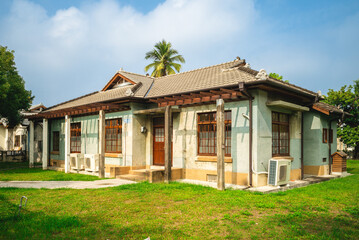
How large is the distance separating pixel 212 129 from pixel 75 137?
9590mm

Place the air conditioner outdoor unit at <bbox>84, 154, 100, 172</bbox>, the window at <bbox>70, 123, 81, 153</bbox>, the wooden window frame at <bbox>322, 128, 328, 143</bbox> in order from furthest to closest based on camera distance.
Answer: the window at <bbox>70, 123, 81, 153</bbox> → the air conditioner outdoor unit at <bbox>84, 154, 100, 172</bbox> → the wooden window frame at <bbox>322, 128, 328, 143</bbox>

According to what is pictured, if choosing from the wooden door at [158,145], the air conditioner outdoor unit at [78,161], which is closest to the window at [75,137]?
the air conditioner outdoor unit at [78,161]

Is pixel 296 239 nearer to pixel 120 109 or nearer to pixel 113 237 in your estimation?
pixel 113 237

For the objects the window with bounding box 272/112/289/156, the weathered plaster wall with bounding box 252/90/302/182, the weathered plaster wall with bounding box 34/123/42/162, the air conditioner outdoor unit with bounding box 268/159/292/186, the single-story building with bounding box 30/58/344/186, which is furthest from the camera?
the weathered plaster wall with bounding box 34/123/42/162

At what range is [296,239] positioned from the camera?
4723mm

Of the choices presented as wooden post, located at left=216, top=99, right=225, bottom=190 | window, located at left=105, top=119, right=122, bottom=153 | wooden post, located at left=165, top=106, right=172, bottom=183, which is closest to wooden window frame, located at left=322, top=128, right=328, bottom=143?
wooden post, located at left=216, top=99, right=225, bottom=190

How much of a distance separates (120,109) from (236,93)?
6359 mm

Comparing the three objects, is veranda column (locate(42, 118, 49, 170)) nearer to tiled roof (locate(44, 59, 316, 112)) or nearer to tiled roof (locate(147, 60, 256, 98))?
tiled roof (locate(44, 59, 316, 112))

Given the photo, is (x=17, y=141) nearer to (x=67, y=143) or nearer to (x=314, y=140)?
(x=67, y=143)

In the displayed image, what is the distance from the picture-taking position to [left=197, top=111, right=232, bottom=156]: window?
10.6 m

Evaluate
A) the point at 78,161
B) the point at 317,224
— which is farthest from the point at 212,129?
the point at 78,161

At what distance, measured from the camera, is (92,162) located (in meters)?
14.1

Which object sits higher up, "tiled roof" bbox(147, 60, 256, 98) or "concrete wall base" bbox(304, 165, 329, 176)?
"tiled roof" bbox(147, 60, 256, 98)

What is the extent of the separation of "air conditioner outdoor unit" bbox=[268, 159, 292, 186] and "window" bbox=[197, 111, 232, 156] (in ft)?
5.64
